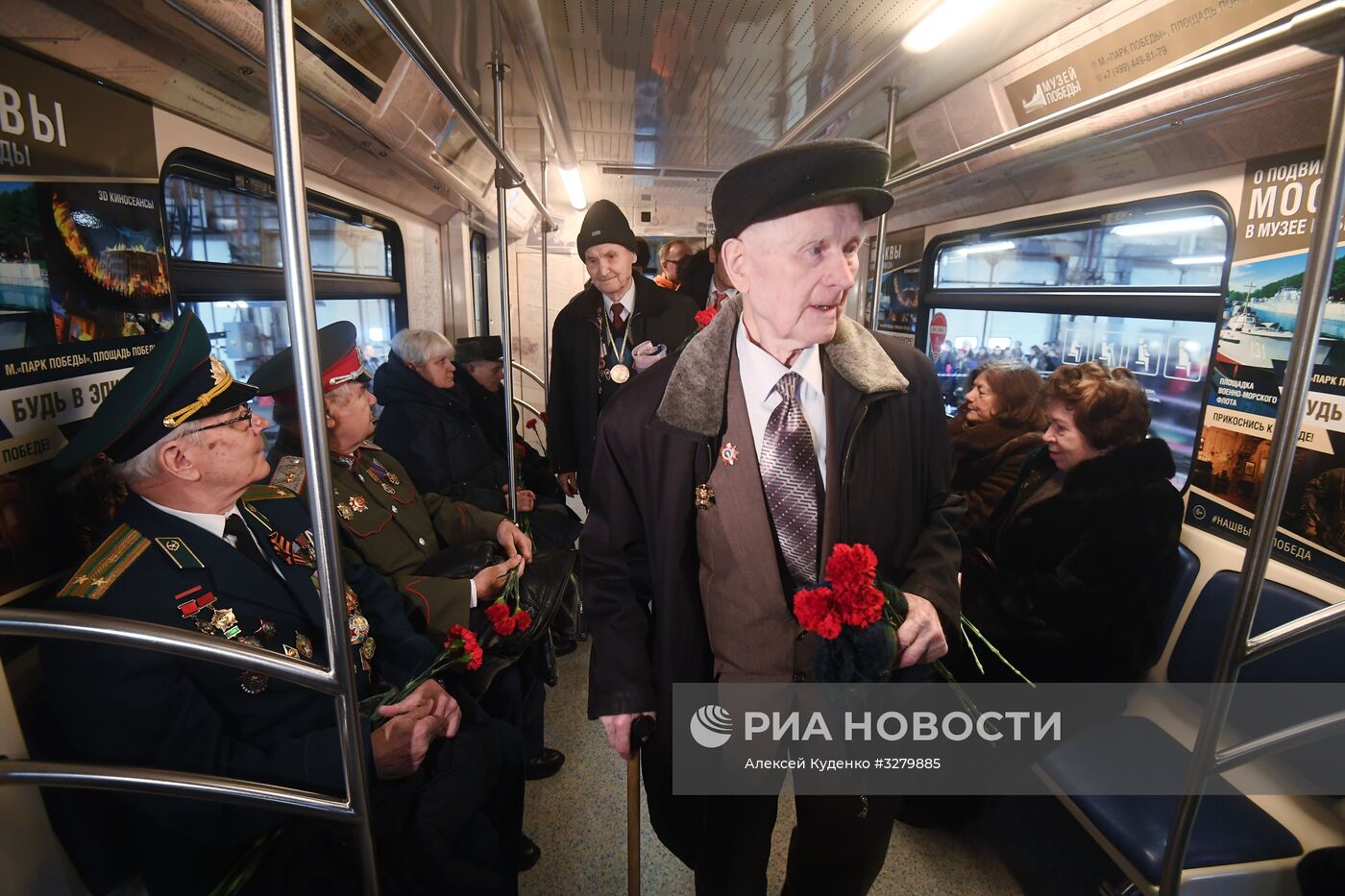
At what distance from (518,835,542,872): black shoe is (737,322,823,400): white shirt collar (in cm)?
172

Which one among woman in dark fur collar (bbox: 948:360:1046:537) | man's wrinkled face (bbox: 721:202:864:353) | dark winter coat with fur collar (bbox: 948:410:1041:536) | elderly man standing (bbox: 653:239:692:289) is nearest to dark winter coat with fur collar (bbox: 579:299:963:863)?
man's wrinkled face (bbox: 721:202:864:353)

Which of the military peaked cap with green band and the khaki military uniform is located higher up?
the military peaked cap with green band

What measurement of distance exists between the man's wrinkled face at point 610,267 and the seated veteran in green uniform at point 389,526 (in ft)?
3.92

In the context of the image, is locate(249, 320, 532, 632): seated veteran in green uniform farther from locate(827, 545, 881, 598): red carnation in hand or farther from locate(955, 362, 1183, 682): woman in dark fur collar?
locate(955, 362, 1183, 682): woman in dark fur collar

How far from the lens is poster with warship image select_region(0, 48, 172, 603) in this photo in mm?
1312

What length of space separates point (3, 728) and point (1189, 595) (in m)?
3.41

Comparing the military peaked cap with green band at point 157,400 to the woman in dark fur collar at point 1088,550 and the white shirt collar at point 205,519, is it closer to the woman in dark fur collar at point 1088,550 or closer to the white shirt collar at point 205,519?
the white shirt collar at point 205,519

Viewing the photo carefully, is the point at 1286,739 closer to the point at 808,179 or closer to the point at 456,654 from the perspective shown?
the point at 808,179

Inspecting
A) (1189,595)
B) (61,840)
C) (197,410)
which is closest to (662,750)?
(61,840)

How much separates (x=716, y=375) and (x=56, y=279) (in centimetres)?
151

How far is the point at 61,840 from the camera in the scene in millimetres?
1247

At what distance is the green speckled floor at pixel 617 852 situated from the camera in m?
2.09

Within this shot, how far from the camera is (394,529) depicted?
222cm

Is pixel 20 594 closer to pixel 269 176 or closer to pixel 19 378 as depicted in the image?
pixel 19 378
